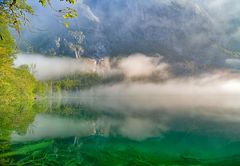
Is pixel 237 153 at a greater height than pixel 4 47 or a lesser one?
lesser

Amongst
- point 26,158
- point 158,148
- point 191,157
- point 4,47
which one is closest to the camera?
point 26,158

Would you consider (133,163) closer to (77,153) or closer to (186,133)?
(77,153)

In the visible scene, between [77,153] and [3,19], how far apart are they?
11756 millimetres

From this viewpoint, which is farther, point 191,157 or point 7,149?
point 191,157

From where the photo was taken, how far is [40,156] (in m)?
19.6

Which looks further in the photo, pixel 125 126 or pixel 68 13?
pixel 125 126

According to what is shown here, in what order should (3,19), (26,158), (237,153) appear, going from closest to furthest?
1. (3,19)
2. (26,158)
3. (237,153)

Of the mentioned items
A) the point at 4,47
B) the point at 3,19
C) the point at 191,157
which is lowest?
the point at 191,157

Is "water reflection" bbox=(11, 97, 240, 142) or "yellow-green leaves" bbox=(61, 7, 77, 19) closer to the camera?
"yellow-green leaves" bbox=(61, 7, 77, 19)

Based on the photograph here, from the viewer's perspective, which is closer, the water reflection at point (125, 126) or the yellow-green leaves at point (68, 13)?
the yellow-green leaves at point (68, 13)

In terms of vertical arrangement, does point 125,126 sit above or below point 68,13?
below

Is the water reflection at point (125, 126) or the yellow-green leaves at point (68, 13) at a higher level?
the yellow-green leaves at point (68, 13)

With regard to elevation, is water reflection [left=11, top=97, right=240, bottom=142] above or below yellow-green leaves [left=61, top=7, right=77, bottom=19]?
below

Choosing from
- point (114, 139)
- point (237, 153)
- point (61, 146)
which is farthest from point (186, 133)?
point (61, 146)
